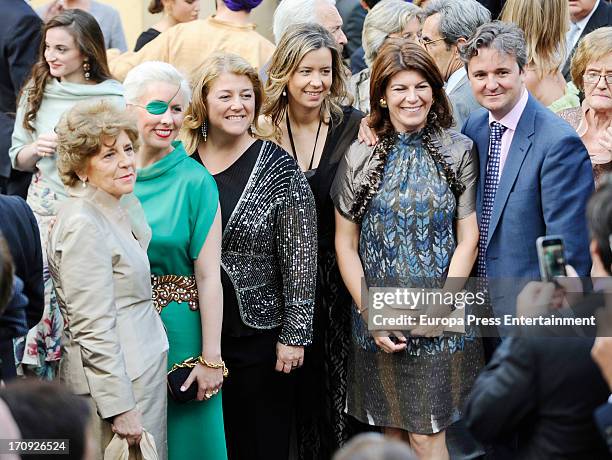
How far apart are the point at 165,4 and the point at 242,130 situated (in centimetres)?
250

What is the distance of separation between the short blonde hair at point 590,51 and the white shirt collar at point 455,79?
25.2 inches

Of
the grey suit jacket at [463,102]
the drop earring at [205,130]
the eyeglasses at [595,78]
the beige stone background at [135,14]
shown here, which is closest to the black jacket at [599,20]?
the grey suit jacket at [463,102]

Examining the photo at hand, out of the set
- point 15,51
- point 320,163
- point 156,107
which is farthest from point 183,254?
point 15,51

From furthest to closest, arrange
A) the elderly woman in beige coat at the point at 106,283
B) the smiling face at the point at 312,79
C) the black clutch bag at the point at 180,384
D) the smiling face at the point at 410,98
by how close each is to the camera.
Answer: the smiling face at the point at 312,79 < the smiling face at the point at 410,98 < the black clutch bag at the point at 180,384 < the elderly woman in beige coat at the point at 106,283

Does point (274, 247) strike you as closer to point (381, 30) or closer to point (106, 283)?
point (106, 283)

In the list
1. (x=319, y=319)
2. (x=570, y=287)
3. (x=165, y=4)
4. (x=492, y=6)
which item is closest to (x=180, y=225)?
(x=319, y=319)

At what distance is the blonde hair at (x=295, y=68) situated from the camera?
5445mm

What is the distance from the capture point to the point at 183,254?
4.86m

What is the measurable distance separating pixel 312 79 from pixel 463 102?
32.5 inches

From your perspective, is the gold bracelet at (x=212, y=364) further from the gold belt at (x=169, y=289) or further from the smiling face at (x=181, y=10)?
the smiling face at (x=181, y=10)

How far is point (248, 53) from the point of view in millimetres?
6508

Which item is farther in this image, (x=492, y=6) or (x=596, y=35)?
(x=492, y=6)

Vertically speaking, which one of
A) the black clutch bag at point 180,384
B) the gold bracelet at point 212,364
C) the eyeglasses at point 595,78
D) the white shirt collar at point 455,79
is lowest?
the black clutch bag at point 180,384

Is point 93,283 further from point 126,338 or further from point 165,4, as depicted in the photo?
point 165,4
